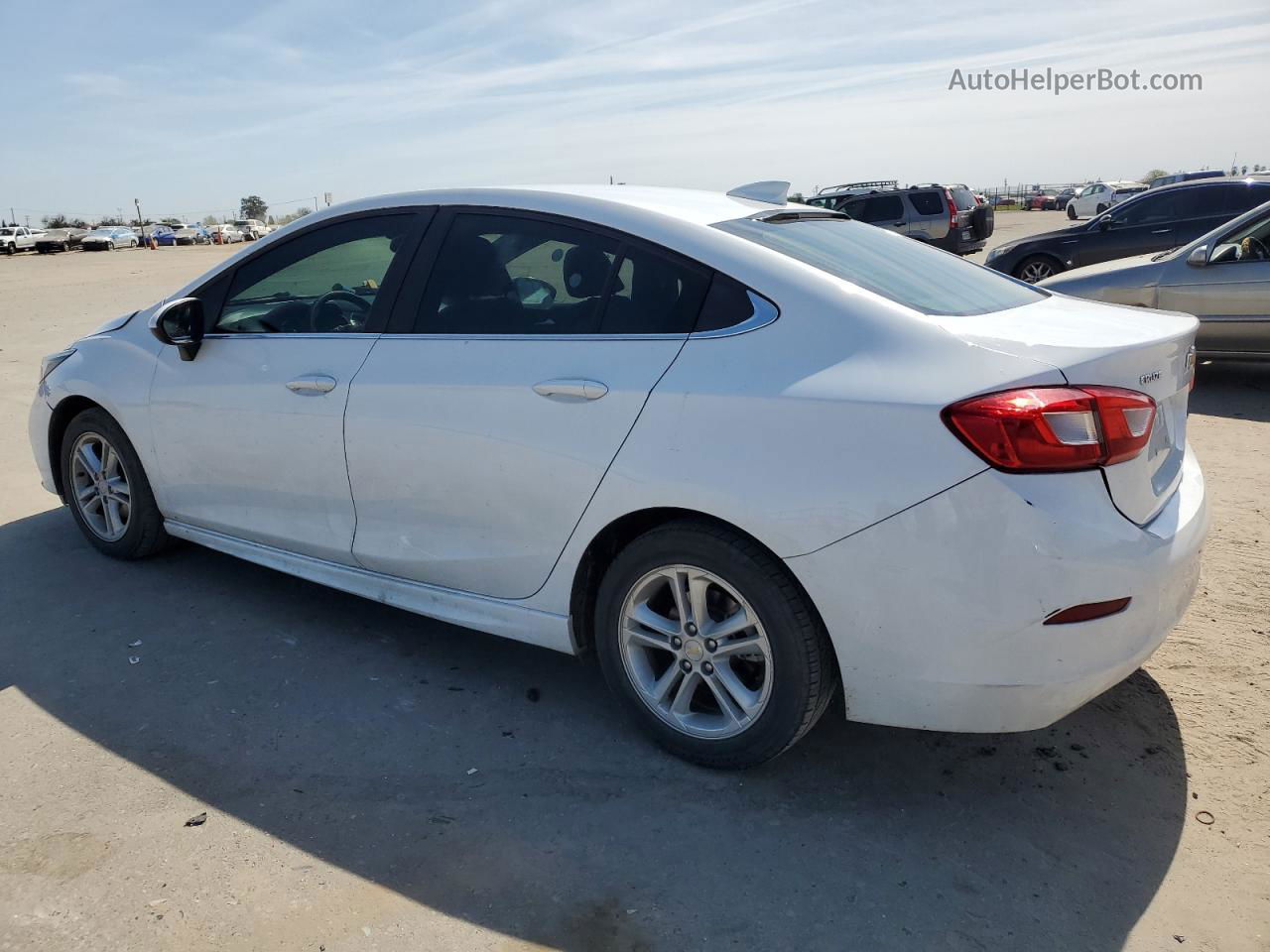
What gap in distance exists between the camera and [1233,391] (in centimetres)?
813

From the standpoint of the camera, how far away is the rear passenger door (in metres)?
3.04

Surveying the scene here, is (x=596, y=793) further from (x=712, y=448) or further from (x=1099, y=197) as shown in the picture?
(x=1099, y=197)

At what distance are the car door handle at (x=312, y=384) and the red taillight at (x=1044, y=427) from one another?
87.2 inches

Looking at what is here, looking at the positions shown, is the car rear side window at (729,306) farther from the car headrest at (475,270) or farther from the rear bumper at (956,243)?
the rear bumper at (956,243)

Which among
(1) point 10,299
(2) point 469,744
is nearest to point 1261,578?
(2) point 469,744

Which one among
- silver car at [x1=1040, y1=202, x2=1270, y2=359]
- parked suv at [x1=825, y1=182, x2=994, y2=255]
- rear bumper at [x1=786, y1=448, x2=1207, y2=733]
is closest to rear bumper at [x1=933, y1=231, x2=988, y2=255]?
parked suv at [x1=825, y1=182, x2=994, y2=255]

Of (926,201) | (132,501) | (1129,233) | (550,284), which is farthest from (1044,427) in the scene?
(926,201)

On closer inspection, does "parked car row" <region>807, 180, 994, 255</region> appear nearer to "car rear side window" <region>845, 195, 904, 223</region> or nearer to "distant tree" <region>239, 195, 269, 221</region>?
"car rear side window" <region>845, 195, 904, 223</region>

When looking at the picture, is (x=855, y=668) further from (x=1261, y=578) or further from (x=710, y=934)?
(x=1261, y=578)

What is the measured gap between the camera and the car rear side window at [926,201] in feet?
67.8

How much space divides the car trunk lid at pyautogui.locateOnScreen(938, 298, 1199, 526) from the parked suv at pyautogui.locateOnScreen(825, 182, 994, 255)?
18025mm

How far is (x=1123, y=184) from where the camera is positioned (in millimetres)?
47062

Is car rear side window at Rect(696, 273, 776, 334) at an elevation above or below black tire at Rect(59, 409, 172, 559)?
above

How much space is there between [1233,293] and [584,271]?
664 centimetres
